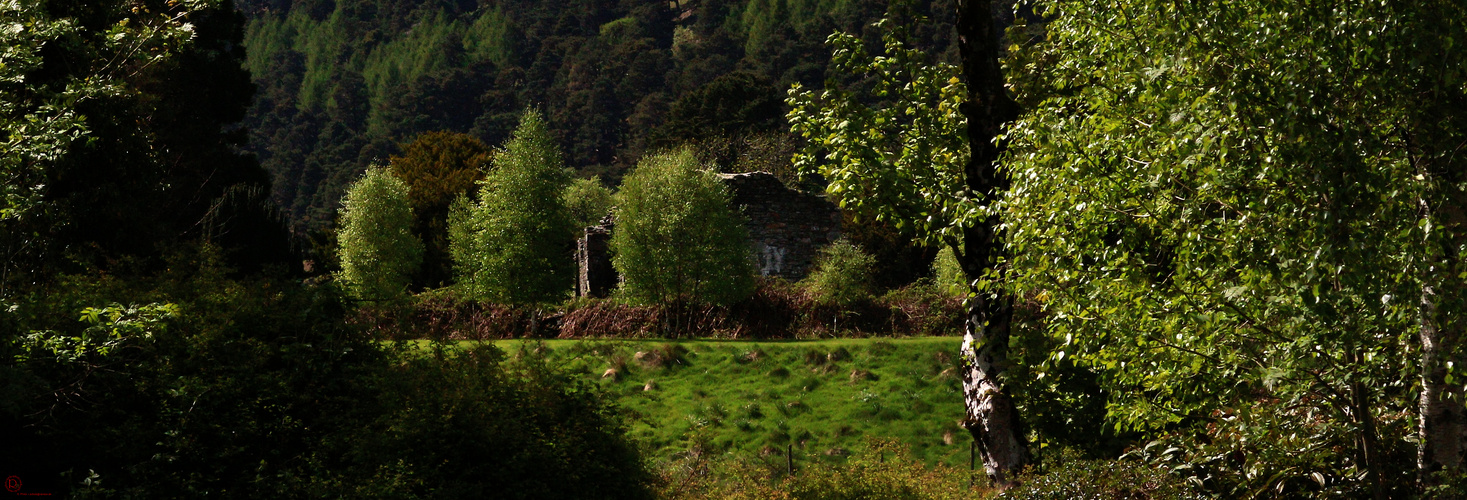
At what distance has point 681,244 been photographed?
2992cm

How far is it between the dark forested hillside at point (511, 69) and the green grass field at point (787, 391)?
1770 inches

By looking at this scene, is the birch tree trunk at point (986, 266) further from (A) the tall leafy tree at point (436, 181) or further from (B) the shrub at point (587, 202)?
(B) the shrub at point (587, 202)

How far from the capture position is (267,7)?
152625 mm

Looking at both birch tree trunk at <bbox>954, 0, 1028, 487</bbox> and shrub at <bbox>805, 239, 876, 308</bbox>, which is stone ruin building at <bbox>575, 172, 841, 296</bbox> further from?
birch tree trunk at <bbox>954, 0, 1028, 487</bbox>

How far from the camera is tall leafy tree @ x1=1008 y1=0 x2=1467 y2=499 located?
8.48 meters

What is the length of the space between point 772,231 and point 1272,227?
30703mm

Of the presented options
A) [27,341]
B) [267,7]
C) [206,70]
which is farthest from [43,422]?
[267,7]

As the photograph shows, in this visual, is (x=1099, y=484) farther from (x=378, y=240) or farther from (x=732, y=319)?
(x=378, y=240)

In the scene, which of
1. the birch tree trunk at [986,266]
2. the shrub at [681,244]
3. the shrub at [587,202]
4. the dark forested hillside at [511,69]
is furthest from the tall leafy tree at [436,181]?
the birch tree trunk at [986,266]

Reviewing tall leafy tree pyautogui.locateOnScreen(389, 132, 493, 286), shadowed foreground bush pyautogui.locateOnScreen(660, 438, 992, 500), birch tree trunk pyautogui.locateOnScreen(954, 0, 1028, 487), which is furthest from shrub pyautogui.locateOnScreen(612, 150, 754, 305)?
birch tree trunk pyautogui.locateOnScreen(954, 0, 1028, 487)

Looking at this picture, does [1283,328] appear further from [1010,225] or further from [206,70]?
[206,70]

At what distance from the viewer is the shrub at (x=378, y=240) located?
39812 mm

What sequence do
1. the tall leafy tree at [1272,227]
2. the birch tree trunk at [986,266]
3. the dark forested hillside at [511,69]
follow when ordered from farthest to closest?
the dark forested hillside at [511,69], the birch tree trunk at [986,266], the tall leafy tree at [1272,227]

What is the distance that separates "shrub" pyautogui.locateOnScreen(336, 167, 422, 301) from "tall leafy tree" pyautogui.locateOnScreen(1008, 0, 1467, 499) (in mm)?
31804
